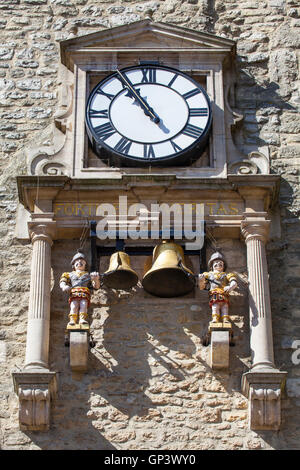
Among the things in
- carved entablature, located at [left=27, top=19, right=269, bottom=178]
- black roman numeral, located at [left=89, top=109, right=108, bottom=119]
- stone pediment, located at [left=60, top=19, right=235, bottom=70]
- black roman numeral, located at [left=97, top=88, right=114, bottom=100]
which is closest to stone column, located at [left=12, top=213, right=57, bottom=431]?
carved entablature, located at [left=27, top=19, right=269, bottom=178]

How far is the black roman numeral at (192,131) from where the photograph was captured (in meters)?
15.4

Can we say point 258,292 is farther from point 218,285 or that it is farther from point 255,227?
point 255,227

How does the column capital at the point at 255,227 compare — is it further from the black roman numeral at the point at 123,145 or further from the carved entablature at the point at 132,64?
the black roman numeral at the point at 123,145

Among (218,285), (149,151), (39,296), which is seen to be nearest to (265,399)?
(218,285)

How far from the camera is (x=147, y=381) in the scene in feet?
45.3

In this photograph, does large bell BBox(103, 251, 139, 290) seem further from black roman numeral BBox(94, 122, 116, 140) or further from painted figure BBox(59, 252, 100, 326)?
black roman numeral BBox(94, 122, 116, 140)

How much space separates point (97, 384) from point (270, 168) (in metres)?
3.36

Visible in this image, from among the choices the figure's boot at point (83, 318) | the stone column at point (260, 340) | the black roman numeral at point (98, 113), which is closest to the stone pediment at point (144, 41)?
the black roman numeral at point (98, 113)

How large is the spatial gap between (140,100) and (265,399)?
3.99 meters

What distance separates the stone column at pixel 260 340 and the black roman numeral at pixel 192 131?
1.19 metres

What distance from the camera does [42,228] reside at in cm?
1465

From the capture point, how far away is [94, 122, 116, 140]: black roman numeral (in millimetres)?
15375

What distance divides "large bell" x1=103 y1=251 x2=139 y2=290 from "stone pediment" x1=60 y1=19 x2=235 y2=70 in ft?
9.71
